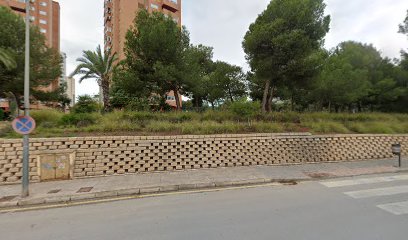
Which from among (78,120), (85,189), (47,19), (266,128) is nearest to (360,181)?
(266,128)

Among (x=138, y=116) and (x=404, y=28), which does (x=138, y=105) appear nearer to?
(x=138, y=116)

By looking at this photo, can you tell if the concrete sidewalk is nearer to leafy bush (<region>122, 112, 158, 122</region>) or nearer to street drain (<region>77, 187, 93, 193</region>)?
street drain (<region>77, 187, 93, 193</region>)

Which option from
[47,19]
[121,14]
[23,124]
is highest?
[47,19]

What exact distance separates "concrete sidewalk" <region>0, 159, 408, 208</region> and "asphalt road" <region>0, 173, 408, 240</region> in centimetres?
67

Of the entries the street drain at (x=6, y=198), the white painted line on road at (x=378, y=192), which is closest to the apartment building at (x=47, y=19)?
the street drain at (x=6, y=198)

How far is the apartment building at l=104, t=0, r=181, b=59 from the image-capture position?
42719mm

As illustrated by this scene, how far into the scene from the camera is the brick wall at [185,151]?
7376mm

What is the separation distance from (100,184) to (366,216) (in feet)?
23.6

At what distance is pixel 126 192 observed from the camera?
5.92 meters

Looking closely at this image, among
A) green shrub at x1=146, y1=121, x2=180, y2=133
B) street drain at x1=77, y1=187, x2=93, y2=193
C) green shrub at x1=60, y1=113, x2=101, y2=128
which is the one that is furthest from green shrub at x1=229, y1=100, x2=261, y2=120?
street drain at x1=77, y1=187, x2=93, y2=193

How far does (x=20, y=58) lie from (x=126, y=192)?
19.7 meters

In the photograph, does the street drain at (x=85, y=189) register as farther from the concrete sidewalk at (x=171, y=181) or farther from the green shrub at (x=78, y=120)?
A: the green shrub at (x=78, y=120)

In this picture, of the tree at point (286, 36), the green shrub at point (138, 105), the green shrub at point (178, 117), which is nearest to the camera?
the green shrub at point (178, 117)

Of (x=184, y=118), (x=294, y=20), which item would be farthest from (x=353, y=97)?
(x=184, y=118)
